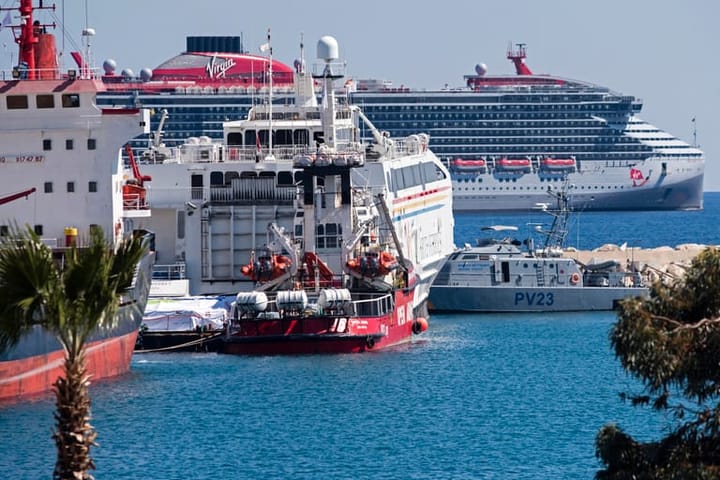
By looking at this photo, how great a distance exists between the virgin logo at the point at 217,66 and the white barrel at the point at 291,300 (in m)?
89.8

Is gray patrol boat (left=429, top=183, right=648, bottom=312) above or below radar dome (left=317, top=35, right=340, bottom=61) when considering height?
below

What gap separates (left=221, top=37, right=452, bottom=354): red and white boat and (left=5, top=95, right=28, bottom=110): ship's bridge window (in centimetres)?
648

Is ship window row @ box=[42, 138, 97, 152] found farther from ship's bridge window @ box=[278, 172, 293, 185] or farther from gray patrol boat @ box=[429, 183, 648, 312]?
gray patrol boat @ box=[429, 183, 648, 312]

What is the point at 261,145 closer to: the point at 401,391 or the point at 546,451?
the point at 401,391

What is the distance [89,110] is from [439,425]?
12240 millimetres

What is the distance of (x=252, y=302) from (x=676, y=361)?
75.4 ft

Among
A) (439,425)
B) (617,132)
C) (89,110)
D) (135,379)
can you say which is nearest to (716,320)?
(439,425)

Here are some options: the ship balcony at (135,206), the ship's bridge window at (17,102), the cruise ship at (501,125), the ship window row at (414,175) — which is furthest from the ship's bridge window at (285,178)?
the cruise ship at (501,125)

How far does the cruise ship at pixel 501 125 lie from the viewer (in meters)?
129

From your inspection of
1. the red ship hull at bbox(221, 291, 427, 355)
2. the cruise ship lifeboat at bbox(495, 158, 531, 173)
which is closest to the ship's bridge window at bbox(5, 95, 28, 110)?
the red ship hull at bbox(221, 291, 427, 355)

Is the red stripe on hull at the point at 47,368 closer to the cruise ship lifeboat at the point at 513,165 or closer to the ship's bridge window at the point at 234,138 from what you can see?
the ship's bridge window at the point at 234,138

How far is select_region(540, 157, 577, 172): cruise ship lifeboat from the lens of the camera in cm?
14125

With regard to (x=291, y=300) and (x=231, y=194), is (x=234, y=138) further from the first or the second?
(x=291, y=300)

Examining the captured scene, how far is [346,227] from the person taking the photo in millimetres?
44469
